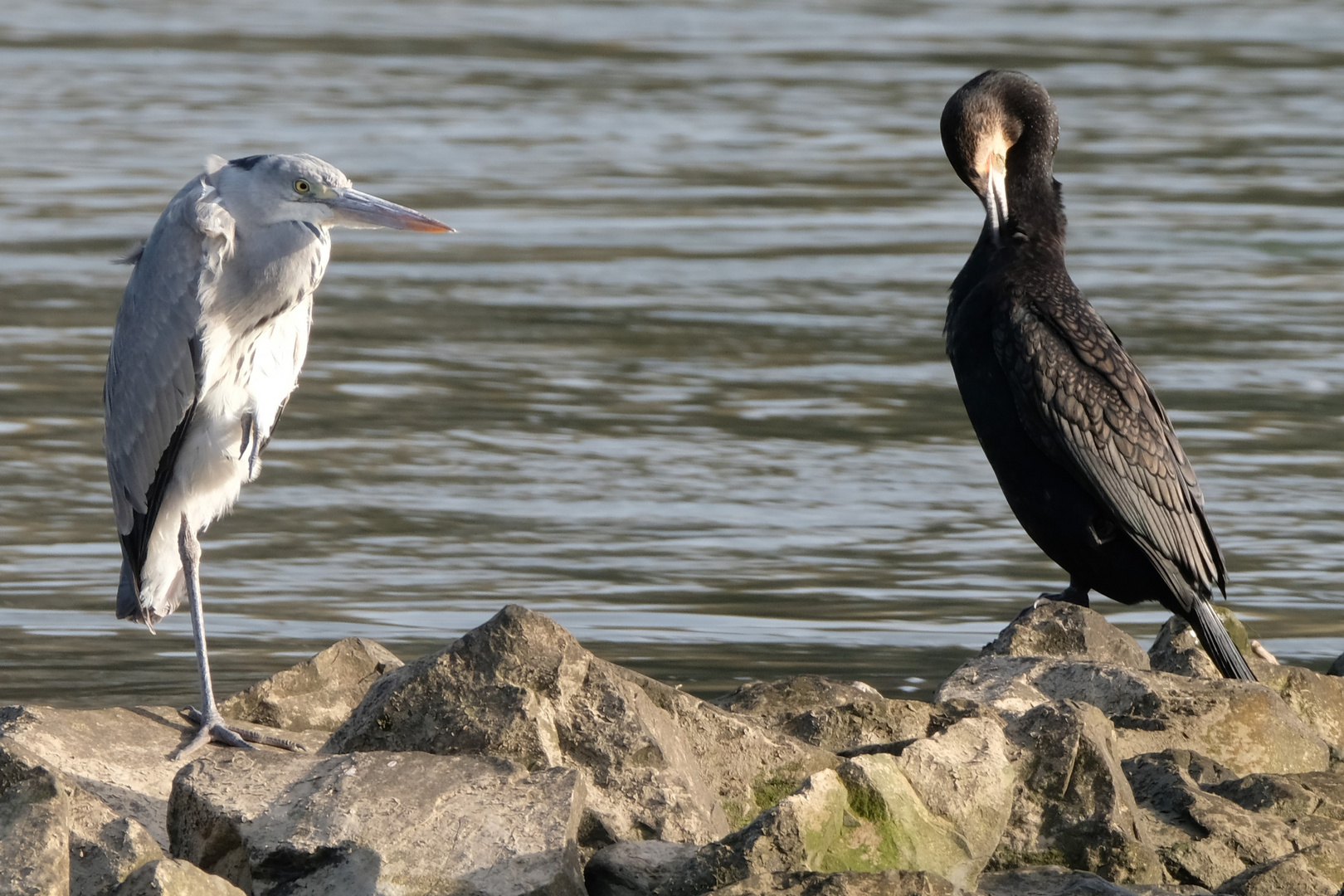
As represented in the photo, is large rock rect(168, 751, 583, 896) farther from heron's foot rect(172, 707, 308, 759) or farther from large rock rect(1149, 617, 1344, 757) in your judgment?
large rock rect(1149, 617, 1344, 757)

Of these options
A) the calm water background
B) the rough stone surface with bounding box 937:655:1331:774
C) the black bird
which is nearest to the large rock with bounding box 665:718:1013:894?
the rough stone surface with bounding box 937:655:1331:774

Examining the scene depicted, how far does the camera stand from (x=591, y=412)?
1078 cm

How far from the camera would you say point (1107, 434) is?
6.74 m

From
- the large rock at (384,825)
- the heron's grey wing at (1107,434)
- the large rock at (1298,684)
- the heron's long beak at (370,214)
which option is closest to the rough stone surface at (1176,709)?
the large rock at (1298,684)

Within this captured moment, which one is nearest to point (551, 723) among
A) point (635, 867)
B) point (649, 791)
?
point (649, 791)

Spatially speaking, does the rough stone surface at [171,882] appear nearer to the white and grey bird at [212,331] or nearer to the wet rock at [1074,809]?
the white and grey bird at [212,331]

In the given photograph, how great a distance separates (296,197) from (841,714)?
6.26 feet

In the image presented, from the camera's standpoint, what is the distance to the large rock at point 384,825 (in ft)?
14.0

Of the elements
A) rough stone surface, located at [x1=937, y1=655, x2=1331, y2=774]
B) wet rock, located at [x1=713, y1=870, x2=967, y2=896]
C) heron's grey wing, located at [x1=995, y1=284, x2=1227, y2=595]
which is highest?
heron's grey wing, located at [x1=995, y1=284, x2=1227, y2=595]

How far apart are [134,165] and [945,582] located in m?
11.2

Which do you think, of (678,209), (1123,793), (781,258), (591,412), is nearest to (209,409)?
(1123,793)

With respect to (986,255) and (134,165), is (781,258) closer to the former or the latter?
(134,165)

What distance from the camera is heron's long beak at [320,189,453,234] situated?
18.6 ft

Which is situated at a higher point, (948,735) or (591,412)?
(948,735)
